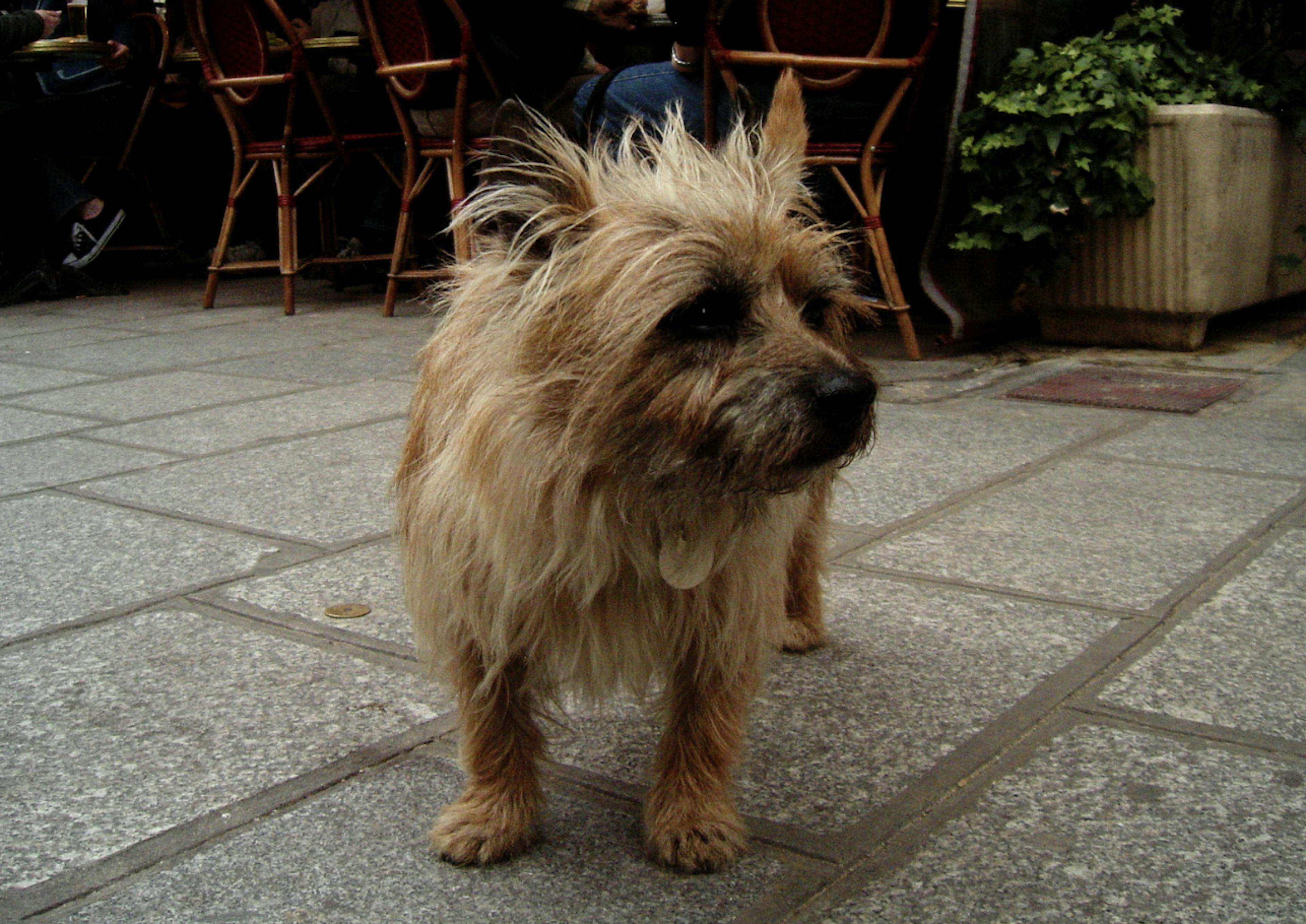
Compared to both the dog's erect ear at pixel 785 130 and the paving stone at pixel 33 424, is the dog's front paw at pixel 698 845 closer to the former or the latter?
the dog's erect ear at pixel 785 130

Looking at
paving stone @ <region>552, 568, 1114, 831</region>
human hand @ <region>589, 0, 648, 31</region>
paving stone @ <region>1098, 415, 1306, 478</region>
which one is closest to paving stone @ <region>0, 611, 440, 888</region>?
paving stone @ <region>552, 568, 1114, 831</region>

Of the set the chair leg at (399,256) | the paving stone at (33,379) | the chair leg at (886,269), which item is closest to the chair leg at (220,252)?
the chair leg at (399,256)

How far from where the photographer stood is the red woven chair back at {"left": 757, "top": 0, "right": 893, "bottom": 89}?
211 inches

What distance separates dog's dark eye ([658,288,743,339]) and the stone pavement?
0.85m

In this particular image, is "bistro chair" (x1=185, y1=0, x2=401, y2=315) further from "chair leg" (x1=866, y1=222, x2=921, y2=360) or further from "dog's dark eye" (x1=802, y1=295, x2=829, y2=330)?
"dog's dark eye" (x1=802, y1=295, x2=829, y2=330)

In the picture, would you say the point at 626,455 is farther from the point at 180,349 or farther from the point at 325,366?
the point at 180,349

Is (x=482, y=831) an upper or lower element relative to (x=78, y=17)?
lower

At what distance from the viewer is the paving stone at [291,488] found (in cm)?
373

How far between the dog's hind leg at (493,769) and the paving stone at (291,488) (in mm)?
1497

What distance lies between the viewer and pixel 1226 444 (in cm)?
440

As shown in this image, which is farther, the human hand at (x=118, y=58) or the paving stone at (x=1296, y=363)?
the human hand at (x=118, y=58)

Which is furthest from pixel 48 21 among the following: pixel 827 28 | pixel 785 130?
pixel 785 130

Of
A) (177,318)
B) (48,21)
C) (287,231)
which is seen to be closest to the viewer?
(287,231)

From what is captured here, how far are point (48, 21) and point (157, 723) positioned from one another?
299 inches
